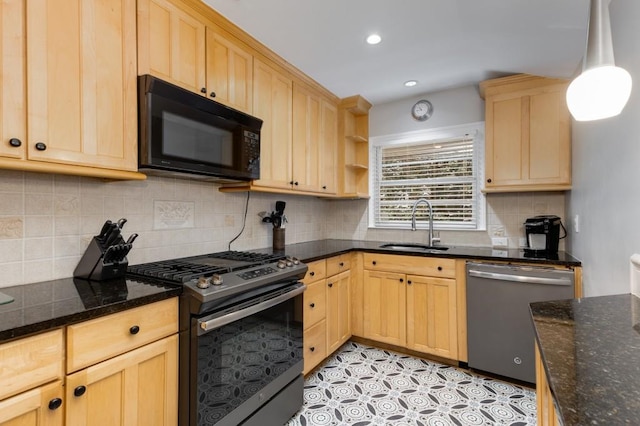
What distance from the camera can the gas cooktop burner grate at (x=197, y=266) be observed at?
1.49 metres

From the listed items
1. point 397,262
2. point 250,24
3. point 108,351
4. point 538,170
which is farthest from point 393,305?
point 250,24

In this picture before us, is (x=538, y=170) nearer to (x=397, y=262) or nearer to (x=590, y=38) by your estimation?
(x=397, y=262)

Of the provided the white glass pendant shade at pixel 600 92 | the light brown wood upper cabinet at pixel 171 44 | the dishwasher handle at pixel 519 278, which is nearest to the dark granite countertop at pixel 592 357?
the white glass pendant shade at pixel 600 92

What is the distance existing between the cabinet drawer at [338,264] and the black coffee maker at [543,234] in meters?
1.44

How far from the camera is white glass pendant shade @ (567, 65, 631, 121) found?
34.1 inches

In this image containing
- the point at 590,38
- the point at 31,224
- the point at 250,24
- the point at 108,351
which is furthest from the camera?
the point at 250,24

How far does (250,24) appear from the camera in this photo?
1.96 metres

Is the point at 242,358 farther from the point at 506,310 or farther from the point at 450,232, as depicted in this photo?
the point at 450,232

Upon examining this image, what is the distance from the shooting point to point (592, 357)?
735mm

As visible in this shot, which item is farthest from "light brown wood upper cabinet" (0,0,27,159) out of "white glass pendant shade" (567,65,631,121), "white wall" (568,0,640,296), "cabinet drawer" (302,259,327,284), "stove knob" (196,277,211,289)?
"white wall" (568,0,640,296)

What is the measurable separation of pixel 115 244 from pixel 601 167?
99.3 inches

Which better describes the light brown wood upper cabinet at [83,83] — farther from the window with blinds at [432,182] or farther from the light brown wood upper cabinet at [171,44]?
the window with blinds at [432,182]

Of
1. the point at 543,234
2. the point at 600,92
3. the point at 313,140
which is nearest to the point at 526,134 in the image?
the point at 543,234

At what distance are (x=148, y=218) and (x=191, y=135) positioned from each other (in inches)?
23.4
